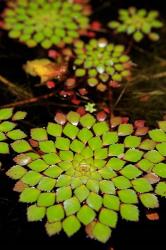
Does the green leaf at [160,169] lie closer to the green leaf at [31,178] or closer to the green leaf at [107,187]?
the green leaf at [107,187]

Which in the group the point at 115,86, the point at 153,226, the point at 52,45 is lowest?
the point at 153,226

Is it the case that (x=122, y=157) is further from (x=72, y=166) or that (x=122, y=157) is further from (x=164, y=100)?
(x=164, y=100)

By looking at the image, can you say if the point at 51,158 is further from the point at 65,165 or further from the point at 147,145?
the point at 147,145

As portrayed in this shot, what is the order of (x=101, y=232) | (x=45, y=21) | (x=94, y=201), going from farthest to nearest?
(x=45, y=21) → (x=94, y=201) → (x=101, y=232)

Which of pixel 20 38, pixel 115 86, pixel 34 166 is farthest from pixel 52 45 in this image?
pixel 34 166

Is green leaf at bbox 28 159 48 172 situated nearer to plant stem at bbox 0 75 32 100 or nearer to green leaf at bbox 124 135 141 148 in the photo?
green leaf at bbox 124 135 141 148

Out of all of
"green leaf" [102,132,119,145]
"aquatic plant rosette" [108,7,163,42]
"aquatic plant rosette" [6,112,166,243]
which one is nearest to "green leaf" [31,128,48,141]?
"aquatic plant rosette" [6,112,166,243]

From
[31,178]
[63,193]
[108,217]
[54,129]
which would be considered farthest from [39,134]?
[108,217]

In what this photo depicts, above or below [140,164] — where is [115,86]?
above
